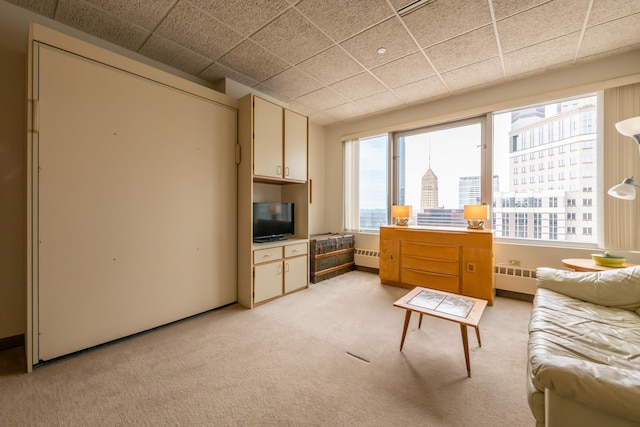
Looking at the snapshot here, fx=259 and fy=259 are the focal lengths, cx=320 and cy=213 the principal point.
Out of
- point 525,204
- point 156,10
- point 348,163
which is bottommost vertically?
point 525,204

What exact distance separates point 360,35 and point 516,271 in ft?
11.0

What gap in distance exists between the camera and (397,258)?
385 centimetres

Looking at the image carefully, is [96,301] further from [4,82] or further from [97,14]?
[97,14]

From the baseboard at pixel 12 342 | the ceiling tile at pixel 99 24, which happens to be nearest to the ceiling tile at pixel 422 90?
the ceiling tile at pixel 99 24

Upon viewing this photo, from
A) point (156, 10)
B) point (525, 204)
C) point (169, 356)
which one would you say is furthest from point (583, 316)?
point (156, 10)

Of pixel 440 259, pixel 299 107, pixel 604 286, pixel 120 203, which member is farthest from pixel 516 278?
pixel 120 203

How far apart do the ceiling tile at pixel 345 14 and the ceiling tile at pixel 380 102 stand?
1468 millimetres

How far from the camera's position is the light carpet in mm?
1450

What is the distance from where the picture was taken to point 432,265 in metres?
3.54

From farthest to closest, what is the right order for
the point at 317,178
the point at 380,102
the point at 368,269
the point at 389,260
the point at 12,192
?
the point at 317,178 → the point at 368,269 → the point at 380,102 → the point at 389,260 → the point at 12,192

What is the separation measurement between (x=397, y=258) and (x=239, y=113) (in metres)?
2.93

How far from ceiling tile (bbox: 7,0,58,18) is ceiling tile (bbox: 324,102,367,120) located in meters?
3.24

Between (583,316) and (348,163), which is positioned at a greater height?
(348,163)

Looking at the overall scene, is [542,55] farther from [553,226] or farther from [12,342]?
[12,342]
